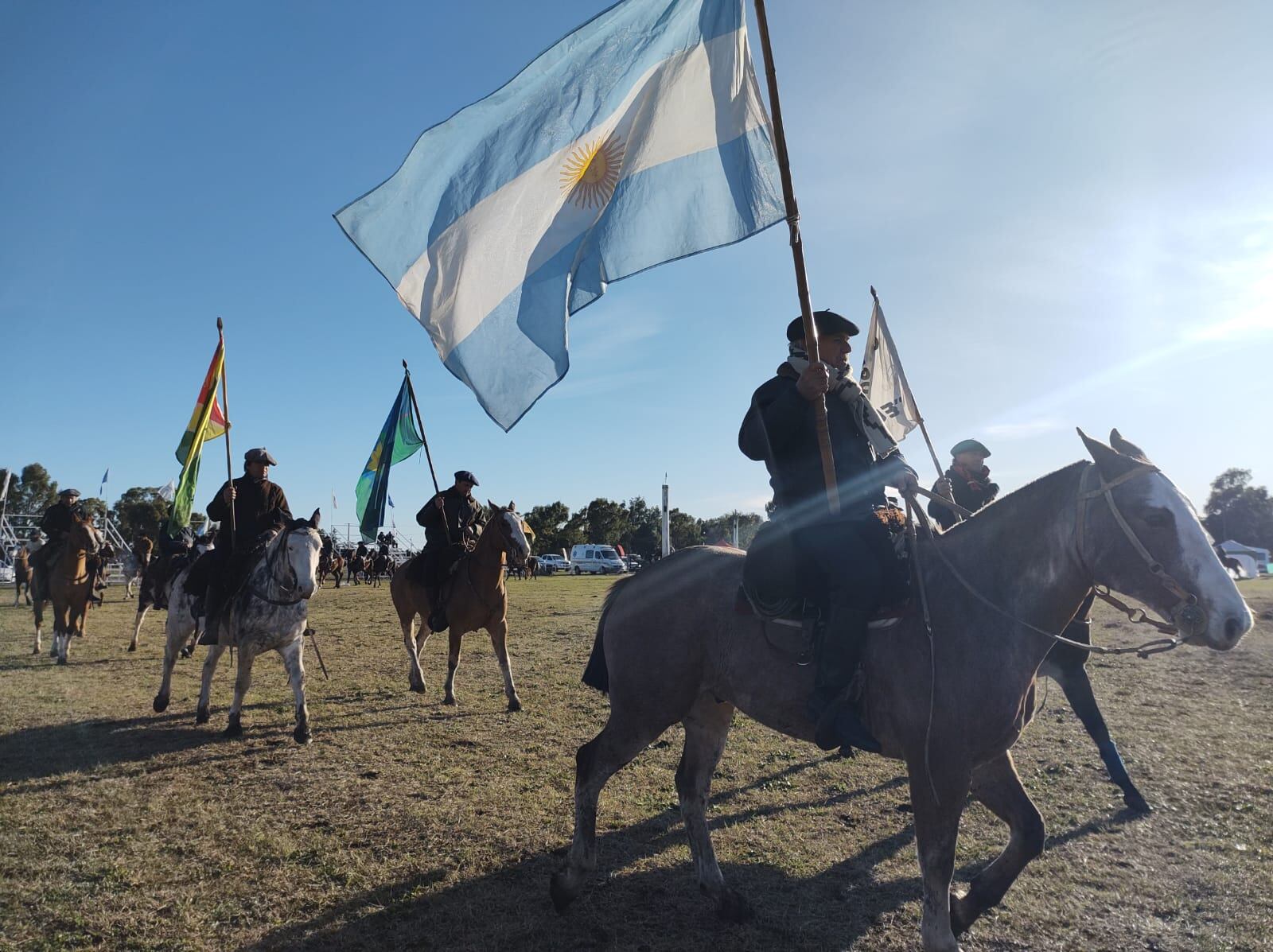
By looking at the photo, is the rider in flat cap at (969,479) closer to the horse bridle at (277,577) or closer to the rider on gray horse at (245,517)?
the horse bridle at (277,577)

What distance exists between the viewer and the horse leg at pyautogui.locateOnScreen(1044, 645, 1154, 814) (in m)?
5.95

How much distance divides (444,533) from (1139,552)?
31.5 feet

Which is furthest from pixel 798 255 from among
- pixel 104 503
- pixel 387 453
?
pixel 104 503

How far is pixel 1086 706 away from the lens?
607 cm

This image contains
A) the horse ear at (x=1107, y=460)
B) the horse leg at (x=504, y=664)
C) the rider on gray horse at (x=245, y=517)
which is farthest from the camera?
the horse leg at (x=504, y=664)

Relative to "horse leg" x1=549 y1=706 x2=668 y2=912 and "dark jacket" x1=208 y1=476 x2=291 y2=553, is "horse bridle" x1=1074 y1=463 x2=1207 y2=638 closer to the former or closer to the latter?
"horse leg" x1=549 y1=706 x2=668 y2=912

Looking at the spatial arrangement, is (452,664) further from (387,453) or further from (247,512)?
(387,453)

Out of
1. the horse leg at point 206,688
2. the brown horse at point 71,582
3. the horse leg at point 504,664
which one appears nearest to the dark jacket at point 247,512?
the horse leg at point 206,688

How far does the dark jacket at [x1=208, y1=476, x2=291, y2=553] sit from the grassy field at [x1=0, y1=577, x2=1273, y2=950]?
2.39m

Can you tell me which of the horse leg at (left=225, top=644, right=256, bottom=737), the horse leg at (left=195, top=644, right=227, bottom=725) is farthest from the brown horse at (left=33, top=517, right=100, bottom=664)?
the horse leg at (left=225, top=644, right=256, bottom=737)

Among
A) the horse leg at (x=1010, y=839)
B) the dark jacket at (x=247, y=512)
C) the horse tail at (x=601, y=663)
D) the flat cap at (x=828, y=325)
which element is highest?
the flat cap at (x=828, y=325)

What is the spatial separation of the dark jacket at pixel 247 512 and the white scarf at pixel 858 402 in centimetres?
735

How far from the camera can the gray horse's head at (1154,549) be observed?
3129 millimetres

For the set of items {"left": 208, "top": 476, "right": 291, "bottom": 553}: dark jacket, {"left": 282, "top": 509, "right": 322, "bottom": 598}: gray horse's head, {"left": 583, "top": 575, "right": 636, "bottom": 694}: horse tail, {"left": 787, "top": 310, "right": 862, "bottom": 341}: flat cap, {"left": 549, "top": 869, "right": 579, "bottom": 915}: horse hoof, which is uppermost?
{"left": 787, "top": 310, "right": 862, "bottom": 341}: flat cap
